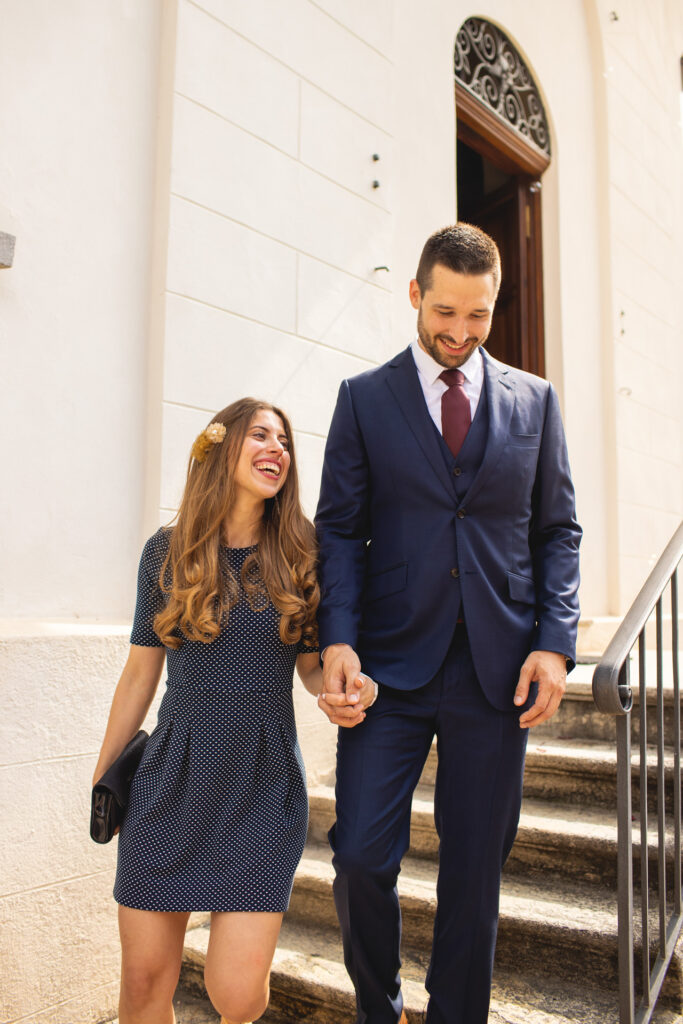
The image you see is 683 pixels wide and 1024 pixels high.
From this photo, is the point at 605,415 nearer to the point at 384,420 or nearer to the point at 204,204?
the point at 204,204

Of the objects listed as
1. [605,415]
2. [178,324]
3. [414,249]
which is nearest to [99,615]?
[178,324]

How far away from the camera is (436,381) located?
6.81 feet

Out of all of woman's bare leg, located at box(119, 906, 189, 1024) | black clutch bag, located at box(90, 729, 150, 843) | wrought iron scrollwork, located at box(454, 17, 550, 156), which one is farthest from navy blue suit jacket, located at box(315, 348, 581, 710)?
wrought iron scrollwork, located at box(454, 17, 550, 156)

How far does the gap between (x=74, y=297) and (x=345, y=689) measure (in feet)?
5.91

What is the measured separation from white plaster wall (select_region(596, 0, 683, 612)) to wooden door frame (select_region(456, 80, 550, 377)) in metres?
0.65

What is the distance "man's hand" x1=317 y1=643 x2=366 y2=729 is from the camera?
6.02 ft

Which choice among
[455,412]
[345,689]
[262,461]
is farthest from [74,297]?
[345,689]

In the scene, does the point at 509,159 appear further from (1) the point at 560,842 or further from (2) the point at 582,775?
(1) the point at 560,842

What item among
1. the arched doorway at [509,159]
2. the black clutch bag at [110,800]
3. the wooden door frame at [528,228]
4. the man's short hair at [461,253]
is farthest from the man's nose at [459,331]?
the wooden door frame at [528,228]

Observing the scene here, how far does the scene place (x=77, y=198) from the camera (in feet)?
9.55

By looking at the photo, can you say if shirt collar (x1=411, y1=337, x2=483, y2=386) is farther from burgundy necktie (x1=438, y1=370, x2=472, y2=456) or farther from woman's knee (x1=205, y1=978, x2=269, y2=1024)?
woman's knee (x1=205, y1=978, x2=269, y2=1024)

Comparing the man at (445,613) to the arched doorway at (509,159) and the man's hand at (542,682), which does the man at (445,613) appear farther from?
the arched doorway at (509,159)

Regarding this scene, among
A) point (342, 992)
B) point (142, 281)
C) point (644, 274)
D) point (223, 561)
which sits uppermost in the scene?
point (644, 274)

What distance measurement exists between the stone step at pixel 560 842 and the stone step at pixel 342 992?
375 millimetres
